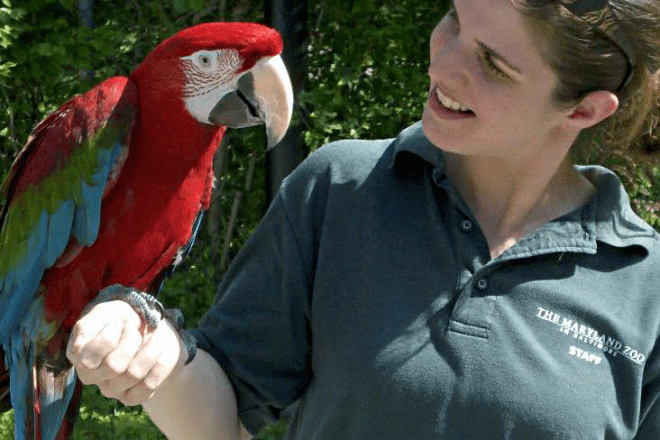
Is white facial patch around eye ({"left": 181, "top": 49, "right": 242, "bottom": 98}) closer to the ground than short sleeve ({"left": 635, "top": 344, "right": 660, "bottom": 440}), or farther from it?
farther from it

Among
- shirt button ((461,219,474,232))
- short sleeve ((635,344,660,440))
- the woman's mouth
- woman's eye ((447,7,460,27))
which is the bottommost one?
short sleeve ((635,344,660,440))

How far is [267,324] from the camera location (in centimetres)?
109

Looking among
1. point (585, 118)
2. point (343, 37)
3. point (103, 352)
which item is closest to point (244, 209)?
point (343, 37)

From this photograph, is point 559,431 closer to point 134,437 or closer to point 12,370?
point 12,370

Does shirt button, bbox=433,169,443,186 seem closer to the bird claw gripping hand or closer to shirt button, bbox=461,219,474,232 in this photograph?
shirt button, bbox=461,219,474,232

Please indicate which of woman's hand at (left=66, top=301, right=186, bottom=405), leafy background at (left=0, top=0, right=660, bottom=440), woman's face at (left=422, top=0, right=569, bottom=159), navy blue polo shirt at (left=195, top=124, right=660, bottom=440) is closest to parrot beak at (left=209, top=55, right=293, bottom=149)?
navy blue polo shirt at (left=195, top=124, right=660, bottom=440)

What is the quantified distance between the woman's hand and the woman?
0.06 feet

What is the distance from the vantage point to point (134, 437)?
2969 mm

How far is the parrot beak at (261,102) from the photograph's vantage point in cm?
141

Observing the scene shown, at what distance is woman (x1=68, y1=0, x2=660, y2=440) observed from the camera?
100cm

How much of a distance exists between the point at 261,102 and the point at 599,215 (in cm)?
56

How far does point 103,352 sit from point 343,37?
2268mm

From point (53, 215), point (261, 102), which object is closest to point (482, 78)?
point (261, 102)

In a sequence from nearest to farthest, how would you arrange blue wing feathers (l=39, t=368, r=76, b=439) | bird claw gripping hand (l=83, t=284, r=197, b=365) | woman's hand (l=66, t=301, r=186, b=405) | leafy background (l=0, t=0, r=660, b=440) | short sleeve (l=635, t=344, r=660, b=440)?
woman's hand (l=66, t=301, r=186, b=405), bird claw gripping hand (l=83, t=284, r=197, b=365), short sleeve (l=635, t=344, r=660, b=440), blue wing feathers (l=39, t=368, r=76, b=439), leafy background (l=0, t=0, r=660, b=440)
